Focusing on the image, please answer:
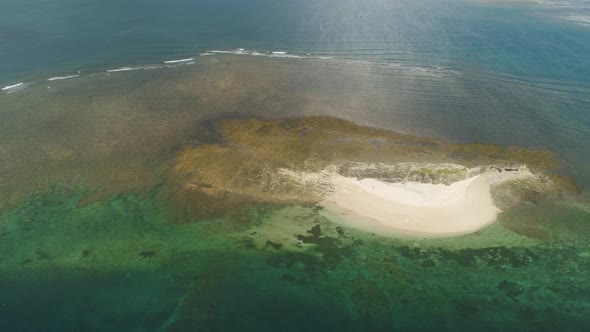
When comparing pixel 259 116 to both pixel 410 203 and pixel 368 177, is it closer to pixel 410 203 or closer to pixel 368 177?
pixel 368 177

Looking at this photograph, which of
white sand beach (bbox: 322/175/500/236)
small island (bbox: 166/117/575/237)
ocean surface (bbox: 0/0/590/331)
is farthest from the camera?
small island (bbox: 166/117/575/237)

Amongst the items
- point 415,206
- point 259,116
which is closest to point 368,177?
point 415,206

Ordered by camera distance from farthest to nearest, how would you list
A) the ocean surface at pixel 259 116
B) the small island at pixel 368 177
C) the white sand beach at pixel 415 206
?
the small island at pixel 368 177 → the white sand beach at pixel 415 206 → the ocean surface at pixel 259 116

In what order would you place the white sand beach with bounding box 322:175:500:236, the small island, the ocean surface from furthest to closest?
the small island → the white sand beach with bounding box 322:175:500:236 → the ocean surface

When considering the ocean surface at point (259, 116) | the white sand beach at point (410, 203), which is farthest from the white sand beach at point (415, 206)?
the ocean surface at point (259, 116)

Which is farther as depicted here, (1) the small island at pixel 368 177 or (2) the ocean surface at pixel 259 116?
(1) the small island at pixel 368 177

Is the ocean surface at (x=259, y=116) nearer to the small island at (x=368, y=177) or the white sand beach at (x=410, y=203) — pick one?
the white sand beach at (x=410, y=203)

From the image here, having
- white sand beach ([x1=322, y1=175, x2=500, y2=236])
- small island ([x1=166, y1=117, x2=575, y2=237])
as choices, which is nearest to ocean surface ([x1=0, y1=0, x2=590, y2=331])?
white sand beach ([x1=322, y1=175, x2=500, y2=236])

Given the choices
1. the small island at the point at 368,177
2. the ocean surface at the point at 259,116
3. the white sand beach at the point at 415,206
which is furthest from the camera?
the small island at the point at 368,177

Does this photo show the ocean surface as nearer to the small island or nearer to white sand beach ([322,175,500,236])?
white sand beach ([322,175,500,236])
